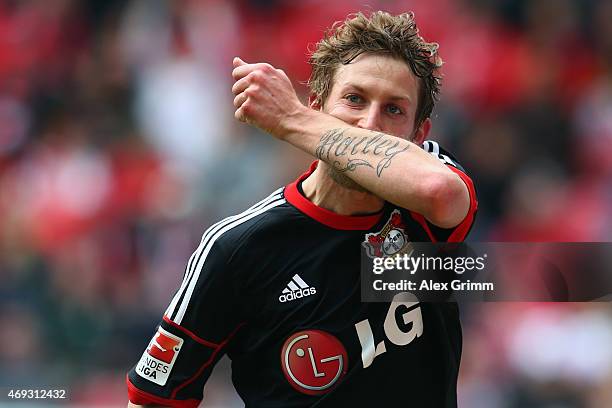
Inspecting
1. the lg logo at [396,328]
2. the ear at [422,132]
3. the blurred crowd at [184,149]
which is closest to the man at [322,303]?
the lg logo at [396,328]

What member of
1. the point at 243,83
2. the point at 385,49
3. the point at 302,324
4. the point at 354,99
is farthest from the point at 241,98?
the point at 302,324

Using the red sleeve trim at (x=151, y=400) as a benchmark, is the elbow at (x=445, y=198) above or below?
above

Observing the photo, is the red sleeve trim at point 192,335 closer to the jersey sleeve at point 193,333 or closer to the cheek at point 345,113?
the jersey sleeve at point 193,333

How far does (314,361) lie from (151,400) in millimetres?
534

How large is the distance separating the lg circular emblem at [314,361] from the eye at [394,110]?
71 cm

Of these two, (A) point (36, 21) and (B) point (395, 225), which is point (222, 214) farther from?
(B) point (395, 225)

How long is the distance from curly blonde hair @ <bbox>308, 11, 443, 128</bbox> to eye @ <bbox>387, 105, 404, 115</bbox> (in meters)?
0.14

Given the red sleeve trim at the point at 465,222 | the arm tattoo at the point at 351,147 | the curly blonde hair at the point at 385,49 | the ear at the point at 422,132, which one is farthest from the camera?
the ear at the point at 422,132

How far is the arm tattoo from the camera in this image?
8.72 feet

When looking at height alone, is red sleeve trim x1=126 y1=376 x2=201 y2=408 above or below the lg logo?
below

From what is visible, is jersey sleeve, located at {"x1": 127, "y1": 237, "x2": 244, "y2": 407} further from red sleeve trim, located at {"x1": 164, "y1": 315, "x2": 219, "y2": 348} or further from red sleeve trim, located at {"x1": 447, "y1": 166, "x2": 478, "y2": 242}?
red sleeve trim, located at {"x1": 447, "y1": 166, "x2": 478, "y2": 242}

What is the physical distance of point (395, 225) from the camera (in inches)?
116

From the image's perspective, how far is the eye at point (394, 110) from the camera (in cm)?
296

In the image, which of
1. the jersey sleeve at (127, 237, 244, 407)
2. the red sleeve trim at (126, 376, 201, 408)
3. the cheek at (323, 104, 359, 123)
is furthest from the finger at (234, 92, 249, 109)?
the red sleeve trim at (126, 376, 201, 408)
